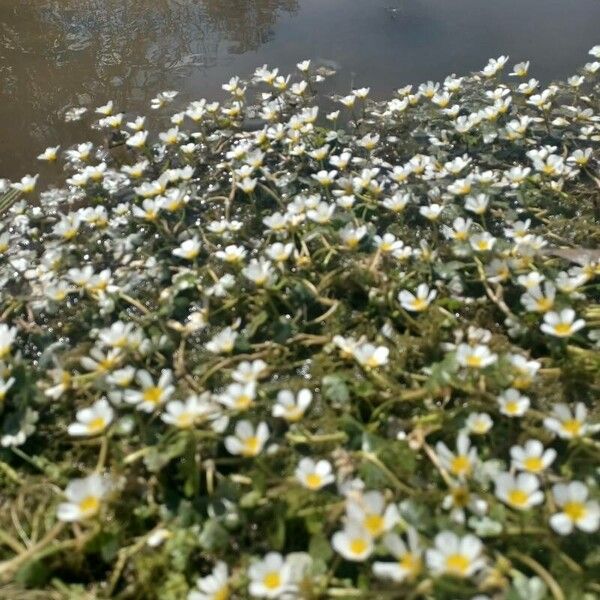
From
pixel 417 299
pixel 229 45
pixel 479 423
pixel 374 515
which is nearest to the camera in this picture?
pixel 374 515

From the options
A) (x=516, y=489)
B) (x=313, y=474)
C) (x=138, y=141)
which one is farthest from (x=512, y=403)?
(x=138, y=141)

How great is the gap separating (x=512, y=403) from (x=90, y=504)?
2.98 ft

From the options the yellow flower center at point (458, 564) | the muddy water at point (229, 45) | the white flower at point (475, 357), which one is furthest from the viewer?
the muddy water at point (229, 45)

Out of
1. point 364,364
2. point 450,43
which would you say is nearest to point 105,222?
point 364,364

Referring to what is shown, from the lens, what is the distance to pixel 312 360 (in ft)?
6.20

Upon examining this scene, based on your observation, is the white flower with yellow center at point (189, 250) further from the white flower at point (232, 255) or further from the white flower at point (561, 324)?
the white flower at point (561, 324)

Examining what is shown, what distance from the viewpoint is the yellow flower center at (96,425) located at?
1613mm

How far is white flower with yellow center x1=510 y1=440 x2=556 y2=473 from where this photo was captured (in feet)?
4.72

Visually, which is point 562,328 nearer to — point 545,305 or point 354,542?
point 545,305

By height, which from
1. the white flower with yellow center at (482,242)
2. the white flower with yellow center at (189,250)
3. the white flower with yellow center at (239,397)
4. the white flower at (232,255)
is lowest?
the white flower with yellow center at (482,242)

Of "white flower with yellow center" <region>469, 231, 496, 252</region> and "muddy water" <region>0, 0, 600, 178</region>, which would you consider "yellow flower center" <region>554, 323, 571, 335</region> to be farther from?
"muddy water" <region>0, 0, 600, 178</region>

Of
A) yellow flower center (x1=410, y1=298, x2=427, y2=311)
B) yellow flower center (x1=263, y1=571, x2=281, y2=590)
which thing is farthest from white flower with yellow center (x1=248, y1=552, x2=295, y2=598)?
yellow flower center (x1=410, y1=298, x2=427, y2=311)

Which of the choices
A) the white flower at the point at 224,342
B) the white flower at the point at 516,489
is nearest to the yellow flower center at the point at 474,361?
the white flower at the point at 516,489

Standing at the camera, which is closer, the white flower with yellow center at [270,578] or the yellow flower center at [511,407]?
the white flower with yellow center at [270,578]
